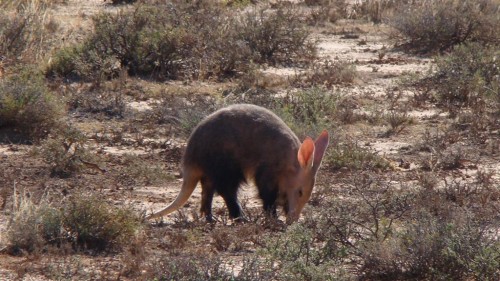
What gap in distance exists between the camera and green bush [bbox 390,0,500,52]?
1883cm

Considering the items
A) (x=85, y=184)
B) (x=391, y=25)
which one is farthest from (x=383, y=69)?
(x=85, y=184)

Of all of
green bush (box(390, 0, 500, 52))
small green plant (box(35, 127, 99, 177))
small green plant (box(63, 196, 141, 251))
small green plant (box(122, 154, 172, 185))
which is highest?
small green plant (box(63, 196, 141, 251))

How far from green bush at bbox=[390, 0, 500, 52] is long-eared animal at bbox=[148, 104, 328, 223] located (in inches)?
422

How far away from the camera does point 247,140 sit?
8.45m

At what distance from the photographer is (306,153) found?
8469 millimetres

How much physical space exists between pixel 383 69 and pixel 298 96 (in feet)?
13.7

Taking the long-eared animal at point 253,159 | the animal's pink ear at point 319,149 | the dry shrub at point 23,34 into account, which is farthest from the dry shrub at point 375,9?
the long-eared animal at point 253,159

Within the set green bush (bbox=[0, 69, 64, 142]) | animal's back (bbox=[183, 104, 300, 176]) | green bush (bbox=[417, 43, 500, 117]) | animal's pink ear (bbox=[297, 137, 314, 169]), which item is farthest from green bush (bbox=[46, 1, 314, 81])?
animal's pink ear (bbox=[297, 137, 314, 169])

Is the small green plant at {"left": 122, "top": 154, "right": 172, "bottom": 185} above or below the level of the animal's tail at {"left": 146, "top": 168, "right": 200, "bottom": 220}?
below

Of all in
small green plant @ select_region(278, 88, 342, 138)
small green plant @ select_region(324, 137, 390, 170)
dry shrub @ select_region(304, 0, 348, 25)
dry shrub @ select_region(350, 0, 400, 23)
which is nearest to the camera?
small green plant @ select_region(324, 137, 390, 170)

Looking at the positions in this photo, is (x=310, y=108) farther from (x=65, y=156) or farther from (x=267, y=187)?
(x=267, y=187)

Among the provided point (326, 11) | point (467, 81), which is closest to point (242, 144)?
point (467, 81)

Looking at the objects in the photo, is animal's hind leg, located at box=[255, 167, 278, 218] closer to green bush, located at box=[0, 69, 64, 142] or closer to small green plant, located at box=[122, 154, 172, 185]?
small green plant, located at box=[122, 154, 172, 185]

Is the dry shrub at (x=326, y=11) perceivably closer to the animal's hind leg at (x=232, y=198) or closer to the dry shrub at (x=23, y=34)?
the dry shrub at (x=23, y=34)
